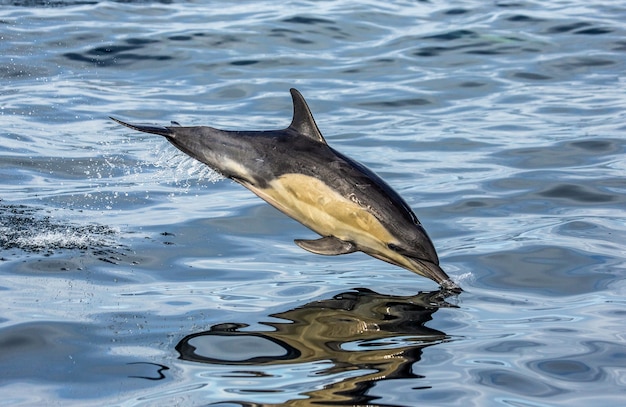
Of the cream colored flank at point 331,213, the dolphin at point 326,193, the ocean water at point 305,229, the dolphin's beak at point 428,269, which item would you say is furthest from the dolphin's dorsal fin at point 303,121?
the ocean water at point 305,229

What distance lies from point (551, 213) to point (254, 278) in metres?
3.30

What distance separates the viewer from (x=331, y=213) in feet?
24.2

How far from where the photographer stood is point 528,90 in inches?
655

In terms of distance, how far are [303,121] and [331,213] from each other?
2.22 ft

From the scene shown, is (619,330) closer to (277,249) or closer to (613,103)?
Answer: (277,249)

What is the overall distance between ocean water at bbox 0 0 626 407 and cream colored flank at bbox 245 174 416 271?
45 centimetres

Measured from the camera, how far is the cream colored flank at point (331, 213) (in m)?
7.33

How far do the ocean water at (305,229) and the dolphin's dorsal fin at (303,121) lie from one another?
3.86 ft

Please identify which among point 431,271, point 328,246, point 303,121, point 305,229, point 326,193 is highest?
point 303,121

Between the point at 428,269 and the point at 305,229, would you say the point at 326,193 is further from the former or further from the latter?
the point at 305,229

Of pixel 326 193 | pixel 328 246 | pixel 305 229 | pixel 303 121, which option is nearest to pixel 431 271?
pixel 328 246

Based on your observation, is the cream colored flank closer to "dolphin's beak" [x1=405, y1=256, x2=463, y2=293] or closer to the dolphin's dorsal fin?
"dolphin's beak" [x1=405, y1=256, x2=463, y2=293]

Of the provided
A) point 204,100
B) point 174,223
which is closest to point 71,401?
point 174,223

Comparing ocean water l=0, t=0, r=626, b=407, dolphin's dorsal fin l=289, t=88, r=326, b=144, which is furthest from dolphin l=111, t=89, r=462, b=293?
ocean water l=0, t=0, r=626, b=407
